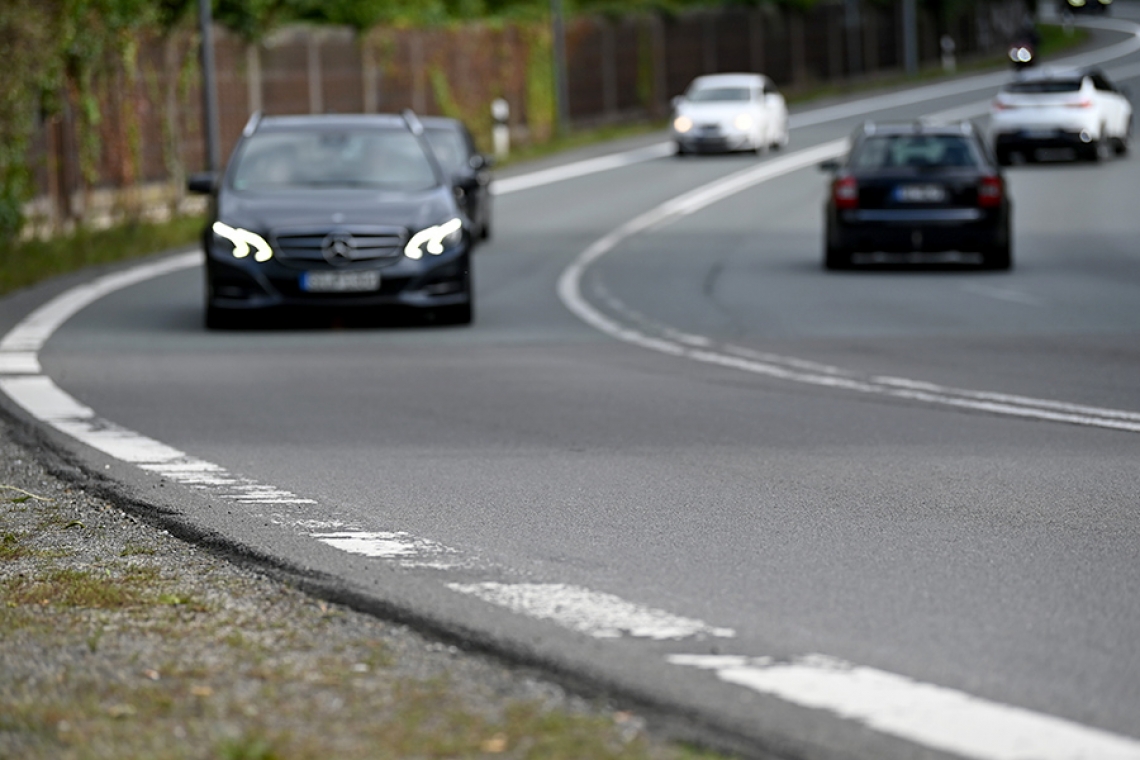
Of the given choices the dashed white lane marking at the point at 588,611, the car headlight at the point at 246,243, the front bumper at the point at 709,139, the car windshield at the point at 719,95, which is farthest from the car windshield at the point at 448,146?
the car windshield at the point at 719,95

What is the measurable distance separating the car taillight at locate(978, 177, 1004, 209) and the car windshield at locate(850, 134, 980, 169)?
0.35m

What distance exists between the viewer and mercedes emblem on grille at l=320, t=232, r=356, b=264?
657 inches

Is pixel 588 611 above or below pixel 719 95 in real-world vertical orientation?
below

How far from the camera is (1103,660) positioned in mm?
5758

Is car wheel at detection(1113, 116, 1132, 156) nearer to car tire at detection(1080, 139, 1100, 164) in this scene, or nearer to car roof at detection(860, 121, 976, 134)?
car tire at detection(1080, 139, 1100, 164)

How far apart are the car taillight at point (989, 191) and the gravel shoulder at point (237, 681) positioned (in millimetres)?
16434

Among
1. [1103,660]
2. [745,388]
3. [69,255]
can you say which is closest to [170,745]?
[1103,660]

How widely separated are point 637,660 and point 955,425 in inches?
216

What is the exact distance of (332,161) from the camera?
18.0m

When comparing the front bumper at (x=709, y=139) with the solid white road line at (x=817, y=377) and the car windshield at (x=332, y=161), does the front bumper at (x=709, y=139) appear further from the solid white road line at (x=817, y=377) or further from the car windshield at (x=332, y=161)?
the car windshield at (x=332, y=161)

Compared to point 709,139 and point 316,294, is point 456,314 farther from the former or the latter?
point 709,139

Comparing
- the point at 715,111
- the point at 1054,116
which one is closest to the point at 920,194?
the point at 1054,116

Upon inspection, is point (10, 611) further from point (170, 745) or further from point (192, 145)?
point (192, 145)

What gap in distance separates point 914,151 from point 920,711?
18532 millimetres
